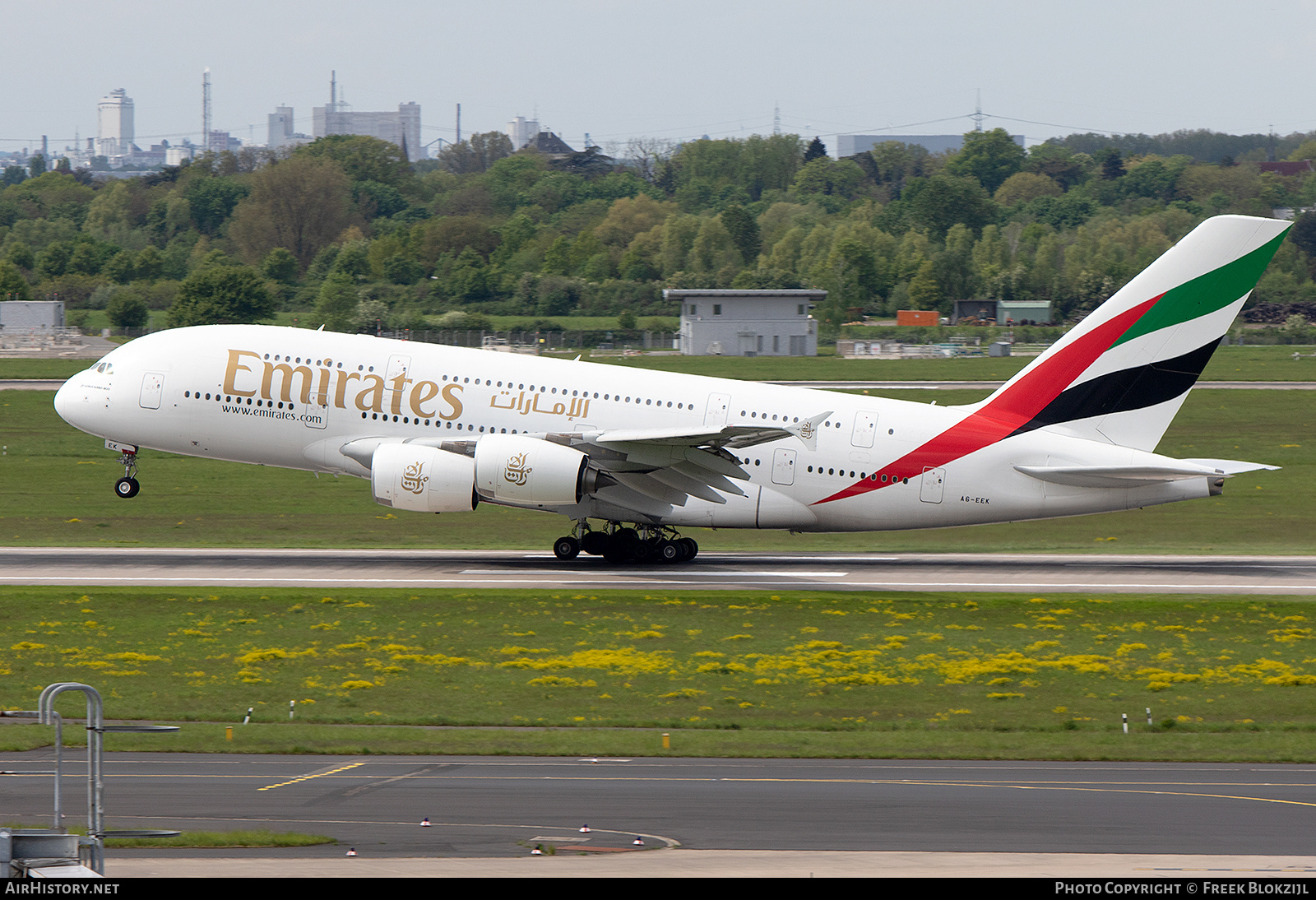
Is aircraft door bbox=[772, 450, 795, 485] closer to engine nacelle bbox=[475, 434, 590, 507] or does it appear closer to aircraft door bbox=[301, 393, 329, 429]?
engine nacelle bbox=[475, 434, 590, 507]

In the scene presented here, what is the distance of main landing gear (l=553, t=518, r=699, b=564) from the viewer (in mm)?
40094

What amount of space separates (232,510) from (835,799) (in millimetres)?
35578

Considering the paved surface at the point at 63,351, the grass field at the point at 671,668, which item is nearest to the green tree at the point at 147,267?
the paved surface at the point at 63,351

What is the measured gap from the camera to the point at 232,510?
165ft

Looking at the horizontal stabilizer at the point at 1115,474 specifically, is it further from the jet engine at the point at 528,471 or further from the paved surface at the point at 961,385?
the paved surface at the point at 961,385

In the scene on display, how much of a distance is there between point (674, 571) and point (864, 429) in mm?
6358

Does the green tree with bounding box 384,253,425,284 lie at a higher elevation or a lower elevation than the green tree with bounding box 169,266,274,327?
higher

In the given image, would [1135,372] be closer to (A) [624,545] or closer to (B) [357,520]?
(A) [624,545]

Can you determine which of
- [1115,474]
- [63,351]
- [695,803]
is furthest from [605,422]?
[63,351]

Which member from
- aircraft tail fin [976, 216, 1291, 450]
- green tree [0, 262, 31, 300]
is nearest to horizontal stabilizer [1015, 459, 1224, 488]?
aircraft tail fin [976, 216, 1291, 450]

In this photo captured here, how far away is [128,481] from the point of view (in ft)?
132

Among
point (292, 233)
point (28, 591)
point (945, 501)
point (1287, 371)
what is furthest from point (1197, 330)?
point (292, 233)

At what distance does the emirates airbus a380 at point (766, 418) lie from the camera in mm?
37844
